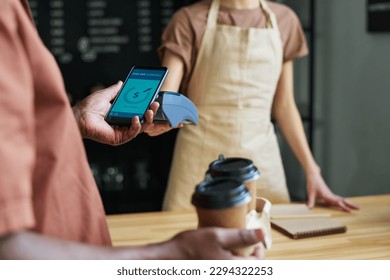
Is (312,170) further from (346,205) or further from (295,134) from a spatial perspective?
(346,205)

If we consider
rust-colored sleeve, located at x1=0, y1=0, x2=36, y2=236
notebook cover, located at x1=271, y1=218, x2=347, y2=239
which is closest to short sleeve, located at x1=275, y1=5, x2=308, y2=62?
notebook cover, located at x1=271, y1=218, x2=347, y2=239

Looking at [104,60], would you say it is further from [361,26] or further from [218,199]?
[218,199]

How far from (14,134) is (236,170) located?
379 millimetres

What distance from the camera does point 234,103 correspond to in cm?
216

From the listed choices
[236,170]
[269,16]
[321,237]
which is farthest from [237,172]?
[269,16]

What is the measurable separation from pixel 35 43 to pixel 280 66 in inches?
62.1

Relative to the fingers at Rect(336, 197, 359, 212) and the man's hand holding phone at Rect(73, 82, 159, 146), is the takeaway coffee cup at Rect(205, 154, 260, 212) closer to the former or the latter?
the man's hand holding phone at Rect(73, 82, 159, 146)

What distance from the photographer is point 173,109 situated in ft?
4.01

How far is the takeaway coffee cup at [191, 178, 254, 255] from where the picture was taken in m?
0.79

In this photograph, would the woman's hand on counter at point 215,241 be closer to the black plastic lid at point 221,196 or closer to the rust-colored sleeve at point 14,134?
the black plastic lid at point 221,196

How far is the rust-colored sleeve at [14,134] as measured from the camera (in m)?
0.63

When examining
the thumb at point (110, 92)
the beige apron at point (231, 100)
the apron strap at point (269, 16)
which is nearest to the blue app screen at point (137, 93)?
the thumb at point (110, 92)

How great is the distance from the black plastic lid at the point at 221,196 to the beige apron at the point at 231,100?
50.7 inches

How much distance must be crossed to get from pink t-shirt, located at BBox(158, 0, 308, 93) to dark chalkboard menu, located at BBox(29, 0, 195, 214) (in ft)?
5.19
